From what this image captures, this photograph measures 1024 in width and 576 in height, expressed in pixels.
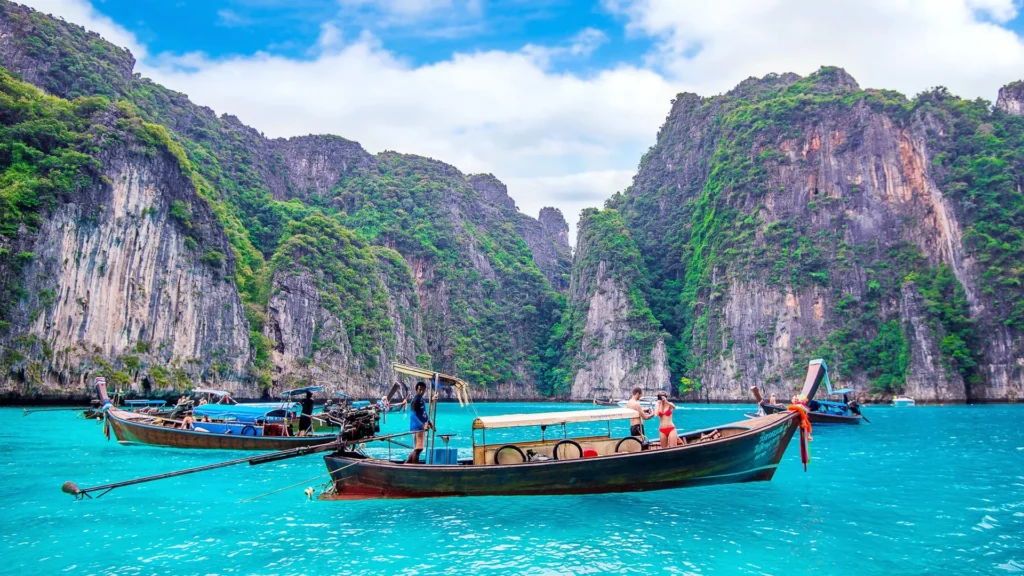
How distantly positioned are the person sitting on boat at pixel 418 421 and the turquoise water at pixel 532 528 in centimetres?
106

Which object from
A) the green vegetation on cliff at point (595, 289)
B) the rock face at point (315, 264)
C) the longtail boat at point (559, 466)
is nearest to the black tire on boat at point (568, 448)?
the longtail boat at point (559, 466)

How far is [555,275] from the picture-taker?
415ft

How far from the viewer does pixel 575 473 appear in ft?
38.1

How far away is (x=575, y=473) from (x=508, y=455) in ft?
5.93

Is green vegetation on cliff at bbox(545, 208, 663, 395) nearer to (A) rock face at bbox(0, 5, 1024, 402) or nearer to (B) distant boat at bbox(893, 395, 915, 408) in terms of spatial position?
(A) rock face at bbox(0, 5, 1024, 402)

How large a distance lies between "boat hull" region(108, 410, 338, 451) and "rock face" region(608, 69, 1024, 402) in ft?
199

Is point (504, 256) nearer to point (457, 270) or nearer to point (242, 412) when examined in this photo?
point (457, 270)

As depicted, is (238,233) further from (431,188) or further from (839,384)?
(839,384)

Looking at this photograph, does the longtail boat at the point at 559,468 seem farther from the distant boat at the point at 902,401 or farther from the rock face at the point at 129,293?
the distant boat at the point at 902,401

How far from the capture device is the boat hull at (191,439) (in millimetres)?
20531

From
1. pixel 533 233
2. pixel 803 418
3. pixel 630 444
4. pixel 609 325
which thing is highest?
pixel 533 233

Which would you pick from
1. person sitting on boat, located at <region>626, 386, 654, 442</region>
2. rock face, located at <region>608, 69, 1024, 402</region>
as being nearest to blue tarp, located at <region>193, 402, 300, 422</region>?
person sitting on boat, located at <region>626, 386, 654, 442</region>

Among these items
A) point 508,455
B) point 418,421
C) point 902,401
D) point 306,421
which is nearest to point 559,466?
point 508,455

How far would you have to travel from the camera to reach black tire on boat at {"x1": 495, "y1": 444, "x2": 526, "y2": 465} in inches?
496
